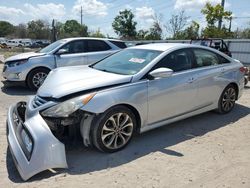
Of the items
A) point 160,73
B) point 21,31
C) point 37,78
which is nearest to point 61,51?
point 37,78

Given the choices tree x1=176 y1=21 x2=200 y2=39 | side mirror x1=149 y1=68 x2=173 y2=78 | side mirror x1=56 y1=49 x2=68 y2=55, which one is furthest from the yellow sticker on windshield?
tree x1=176 y1=21 x2=200 y2=39

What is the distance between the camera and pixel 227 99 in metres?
5.94

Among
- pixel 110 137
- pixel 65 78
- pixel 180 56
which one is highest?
pixel 180 56

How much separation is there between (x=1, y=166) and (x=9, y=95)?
4.42 meters

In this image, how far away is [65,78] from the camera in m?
4.43

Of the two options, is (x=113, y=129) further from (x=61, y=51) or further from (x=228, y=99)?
(x=61, y=51)

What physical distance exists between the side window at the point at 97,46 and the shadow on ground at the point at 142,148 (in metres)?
4.38

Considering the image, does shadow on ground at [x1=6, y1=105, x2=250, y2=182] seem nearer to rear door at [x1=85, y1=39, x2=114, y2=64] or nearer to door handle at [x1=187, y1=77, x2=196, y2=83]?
door handle at [x1=187, y1=77, x2=196, y2=83]

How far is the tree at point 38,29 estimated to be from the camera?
93.1 metres

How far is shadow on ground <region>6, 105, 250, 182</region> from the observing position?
3.70 m

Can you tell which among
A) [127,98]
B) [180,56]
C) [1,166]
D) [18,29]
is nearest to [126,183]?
[127,98]

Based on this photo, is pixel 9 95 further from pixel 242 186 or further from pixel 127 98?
pixel 242 186

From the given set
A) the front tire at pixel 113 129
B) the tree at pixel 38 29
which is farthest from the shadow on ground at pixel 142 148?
the tree at pixel 38 29

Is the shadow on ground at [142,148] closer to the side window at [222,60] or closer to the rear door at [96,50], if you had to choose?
the side window at [222,60]
